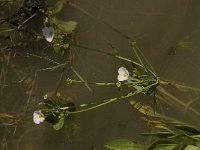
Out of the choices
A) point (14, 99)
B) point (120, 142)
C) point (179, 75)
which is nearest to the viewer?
point (120, 142)

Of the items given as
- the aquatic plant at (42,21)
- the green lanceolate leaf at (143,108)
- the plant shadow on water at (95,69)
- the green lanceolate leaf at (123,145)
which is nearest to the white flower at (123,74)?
the plant shadow on water at (95,69)

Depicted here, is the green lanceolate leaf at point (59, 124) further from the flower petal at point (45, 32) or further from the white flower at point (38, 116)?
the flower petal at point (45, 32)

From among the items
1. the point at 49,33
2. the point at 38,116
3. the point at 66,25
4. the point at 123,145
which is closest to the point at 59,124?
the point at 38,116

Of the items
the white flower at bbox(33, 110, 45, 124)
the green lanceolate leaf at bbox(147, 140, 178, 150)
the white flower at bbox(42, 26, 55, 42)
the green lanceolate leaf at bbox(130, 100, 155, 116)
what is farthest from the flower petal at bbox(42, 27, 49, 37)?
the green lanceolate leaf at bbox(147, 140, 178, 150)

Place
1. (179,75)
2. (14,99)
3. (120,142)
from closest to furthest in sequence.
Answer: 1. (120,142)
2. (179,75)
3. (14,99)

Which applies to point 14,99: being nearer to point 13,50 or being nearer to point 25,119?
point 25,119

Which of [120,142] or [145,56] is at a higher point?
[145,56]

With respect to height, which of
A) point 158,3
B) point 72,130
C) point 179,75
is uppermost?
point 158,3

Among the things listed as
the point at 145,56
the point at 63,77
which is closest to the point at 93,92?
the point at 63,77
